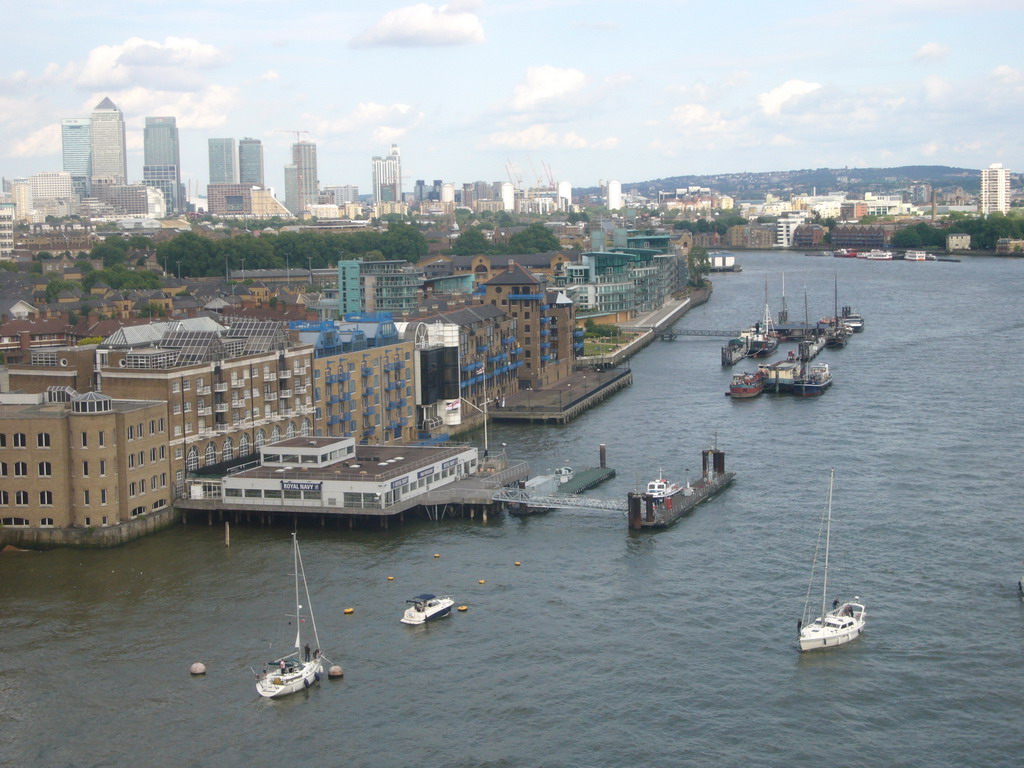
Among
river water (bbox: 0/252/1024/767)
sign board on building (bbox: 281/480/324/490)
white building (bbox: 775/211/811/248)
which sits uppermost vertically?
white building (bbox: 775/211/811/248)

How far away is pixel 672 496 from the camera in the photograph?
32.4 meters

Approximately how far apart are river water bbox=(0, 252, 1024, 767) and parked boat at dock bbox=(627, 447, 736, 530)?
492 millimetres

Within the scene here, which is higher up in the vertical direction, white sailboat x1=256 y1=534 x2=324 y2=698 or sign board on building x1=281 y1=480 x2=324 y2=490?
sign board on building x1=281 y1=480 x2=324 y2=490

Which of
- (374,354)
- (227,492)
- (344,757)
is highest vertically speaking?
(374,354)

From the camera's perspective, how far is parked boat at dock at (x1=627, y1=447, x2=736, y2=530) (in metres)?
30.6

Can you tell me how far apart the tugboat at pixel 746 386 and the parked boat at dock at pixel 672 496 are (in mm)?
15305

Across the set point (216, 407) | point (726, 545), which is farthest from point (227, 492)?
point (726, 545)

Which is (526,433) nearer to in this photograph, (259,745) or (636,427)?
(636,427)

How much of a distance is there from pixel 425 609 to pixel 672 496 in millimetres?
9651

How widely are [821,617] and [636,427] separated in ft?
68.5

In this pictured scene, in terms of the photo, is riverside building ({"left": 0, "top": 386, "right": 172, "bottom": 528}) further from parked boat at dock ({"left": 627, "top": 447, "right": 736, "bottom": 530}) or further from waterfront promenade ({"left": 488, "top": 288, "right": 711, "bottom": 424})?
waterfront promenade ({"left": 488, "top": 288, "right": 711, "bottom": 424})

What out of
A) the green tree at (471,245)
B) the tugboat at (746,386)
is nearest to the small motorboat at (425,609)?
the tugboat at (746,386)

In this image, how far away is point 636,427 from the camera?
44.5 metres

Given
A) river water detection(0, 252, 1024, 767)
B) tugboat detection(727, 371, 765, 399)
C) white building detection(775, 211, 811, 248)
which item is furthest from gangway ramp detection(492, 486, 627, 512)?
white building detection(775, 211, 811, 248)
